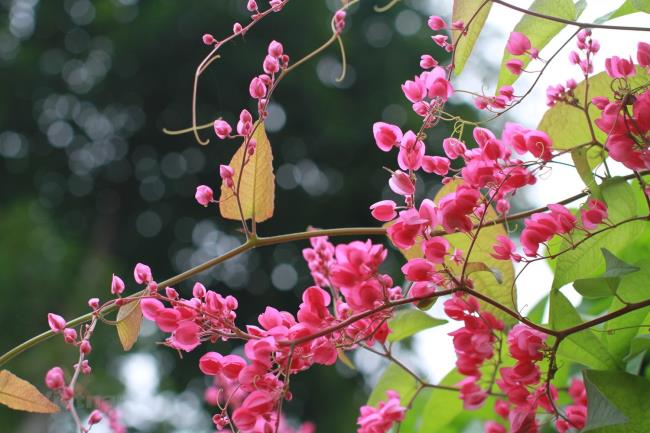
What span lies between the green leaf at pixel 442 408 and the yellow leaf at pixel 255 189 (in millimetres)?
178

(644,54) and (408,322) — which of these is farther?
(408,322)

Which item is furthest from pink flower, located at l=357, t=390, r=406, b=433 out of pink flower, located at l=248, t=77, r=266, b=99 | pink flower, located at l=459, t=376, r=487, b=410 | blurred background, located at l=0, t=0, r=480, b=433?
blurred background, located at l=0, t=0, r=480, b=433

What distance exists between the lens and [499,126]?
427 centimetres

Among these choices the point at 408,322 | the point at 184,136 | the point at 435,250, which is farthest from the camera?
the point at 184,136

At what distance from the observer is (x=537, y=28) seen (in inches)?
13.3

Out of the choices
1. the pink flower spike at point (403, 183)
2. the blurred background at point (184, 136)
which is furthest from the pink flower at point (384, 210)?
the blurred background at point (184, 136)

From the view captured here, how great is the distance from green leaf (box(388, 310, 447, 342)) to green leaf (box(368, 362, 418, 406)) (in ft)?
0.09

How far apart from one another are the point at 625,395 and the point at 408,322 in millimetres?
135

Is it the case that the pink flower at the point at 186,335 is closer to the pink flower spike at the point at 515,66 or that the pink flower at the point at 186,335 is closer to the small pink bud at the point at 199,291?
the small pink bud at the point at 199,291

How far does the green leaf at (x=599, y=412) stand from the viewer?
0.81 feet

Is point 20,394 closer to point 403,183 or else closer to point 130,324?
point 130,324

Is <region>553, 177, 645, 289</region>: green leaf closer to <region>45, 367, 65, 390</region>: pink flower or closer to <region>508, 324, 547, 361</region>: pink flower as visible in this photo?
<region>508, 324, 547, 361</region>: pink flower

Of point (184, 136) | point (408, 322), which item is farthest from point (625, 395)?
point (184, 136)

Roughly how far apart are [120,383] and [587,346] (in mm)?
2564
